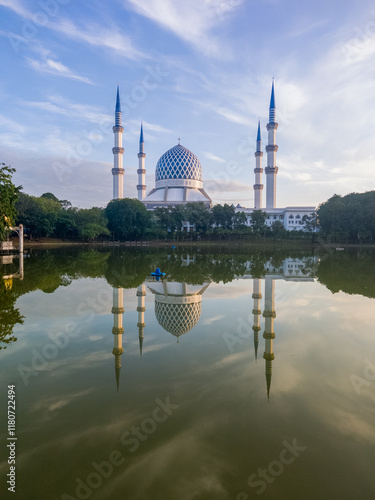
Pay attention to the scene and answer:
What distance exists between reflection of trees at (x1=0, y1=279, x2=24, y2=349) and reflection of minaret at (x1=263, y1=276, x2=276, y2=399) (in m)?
3.92

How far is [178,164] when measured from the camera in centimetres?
6750

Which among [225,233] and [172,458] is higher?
[225,233]

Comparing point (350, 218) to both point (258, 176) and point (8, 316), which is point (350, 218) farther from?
point (8, 316)

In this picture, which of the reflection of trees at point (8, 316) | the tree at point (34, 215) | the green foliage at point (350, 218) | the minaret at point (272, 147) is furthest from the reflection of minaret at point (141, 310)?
the minaret at point (272, 147)

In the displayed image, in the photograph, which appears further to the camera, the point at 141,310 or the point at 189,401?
the point at 141,310

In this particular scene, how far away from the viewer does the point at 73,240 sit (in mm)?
45938

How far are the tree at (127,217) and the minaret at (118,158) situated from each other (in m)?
10.2

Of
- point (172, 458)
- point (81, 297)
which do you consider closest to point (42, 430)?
point (172, 458)

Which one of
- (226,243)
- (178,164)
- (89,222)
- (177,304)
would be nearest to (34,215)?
(89,222)

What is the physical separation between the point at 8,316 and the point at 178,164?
205ft

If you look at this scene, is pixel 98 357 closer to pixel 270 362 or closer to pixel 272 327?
pixel 270 362

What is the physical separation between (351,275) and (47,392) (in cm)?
1377

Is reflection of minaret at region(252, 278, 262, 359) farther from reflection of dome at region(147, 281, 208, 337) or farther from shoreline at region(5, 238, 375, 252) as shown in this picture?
shoreline at region(5, 238, 375, 252)

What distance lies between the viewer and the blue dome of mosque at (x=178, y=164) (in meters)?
67.6
